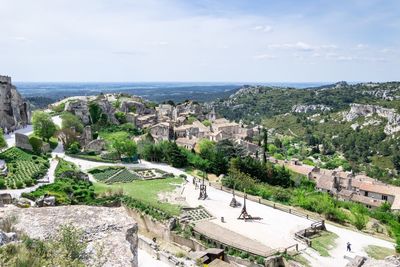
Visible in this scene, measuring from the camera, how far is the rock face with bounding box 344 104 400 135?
128250 millimetres

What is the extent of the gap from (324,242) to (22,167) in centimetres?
3282

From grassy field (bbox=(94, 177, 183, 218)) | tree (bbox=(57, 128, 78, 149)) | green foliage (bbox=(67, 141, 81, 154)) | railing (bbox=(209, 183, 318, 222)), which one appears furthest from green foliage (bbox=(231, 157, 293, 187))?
tree (bbox=(57, 128, 78, 149))

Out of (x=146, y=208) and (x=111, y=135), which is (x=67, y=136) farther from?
(x=146, y=208)

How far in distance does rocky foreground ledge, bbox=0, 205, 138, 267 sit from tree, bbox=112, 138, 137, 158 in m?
43.3

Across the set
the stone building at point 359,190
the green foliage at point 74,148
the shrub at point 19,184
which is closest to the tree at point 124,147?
the green foliage at point 74,148

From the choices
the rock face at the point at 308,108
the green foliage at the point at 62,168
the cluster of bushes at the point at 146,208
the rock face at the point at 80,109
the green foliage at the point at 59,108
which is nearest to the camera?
the cluster of bushes at the point at 146,208

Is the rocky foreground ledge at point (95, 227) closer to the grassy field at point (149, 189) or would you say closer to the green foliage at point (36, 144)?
the grassy field at point (149, 189)

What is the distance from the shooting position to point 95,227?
14461mm

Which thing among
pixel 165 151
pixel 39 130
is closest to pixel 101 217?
pixel 165 151

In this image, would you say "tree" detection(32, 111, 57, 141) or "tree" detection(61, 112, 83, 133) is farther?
"tree" detection(61, 112, 83, 133)

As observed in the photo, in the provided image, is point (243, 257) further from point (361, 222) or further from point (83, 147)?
point (83, 147)

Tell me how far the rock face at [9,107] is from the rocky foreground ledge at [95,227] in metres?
54.7

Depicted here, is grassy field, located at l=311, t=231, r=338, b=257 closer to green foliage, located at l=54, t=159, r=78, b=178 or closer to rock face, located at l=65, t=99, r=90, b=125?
green foliage, located at l=54, t=159, r=78, b=178

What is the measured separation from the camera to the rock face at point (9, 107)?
66.5 metres
